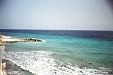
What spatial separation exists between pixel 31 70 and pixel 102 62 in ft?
4.40

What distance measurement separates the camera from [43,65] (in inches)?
125

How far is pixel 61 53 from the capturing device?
10.3ft

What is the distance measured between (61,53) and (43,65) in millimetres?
415

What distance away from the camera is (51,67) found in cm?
314

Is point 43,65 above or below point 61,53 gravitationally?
below

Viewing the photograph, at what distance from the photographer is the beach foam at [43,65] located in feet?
10.1

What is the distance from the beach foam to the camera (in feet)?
10.1

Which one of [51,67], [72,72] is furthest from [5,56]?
[72,72]

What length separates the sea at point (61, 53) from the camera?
3.09 metres

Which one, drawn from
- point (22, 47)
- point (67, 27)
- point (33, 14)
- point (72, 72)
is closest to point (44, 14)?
point (33, 14)

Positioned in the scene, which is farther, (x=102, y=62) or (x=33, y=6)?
(x=33, y=6)

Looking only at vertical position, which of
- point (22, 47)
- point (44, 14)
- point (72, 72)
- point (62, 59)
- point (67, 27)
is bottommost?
point (72, 72)

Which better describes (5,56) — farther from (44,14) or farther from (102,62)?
(102,62)

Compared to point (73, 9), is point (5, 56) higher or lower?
lower
